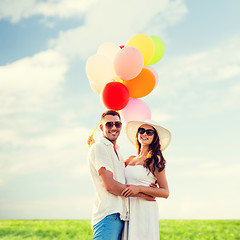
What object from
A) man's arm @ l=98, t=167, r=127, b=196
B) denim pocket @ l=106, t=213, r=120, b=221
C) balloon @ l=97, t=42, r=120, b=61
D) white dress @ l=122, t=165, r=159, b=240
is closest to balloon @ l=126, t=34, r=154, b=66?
balloon @ l=97, t=42, r=120, b=61

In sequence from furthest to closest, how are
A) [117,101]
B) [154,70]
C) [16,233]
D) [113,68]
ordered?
[16,233] < [154,70] < [113,68] < [117,101]

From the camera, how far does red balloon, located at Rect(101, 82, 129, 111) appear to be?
414cm

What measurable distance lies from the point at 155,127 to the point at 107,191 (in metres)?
1.09

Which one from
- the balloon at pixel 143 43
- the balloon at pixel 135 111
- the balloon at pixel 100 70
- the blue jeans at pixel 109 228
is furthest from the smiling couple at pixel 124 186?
the balloon at pixel 143 43

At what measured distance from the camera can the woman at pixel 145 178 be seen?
3.43m

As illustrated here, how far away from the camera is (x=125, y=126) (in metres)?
4.26

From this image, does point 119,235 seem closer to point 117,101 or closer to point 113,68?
point 117,101

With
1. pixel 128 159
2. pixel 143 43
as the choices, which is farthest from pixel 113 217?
pixel 143 43

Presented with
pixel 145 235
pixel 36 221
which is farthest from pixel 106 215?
pixel 36 221

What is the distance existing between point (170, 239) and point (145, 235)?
5077mm

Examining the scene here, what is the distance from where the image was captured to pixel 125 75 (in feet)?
14.0

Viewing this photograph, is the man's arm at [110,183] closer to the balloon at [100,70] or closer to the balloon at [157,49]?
the balloon at [100,70]

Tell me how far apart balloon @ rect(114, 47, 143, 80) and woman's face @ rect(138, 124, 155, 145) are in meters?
0.75

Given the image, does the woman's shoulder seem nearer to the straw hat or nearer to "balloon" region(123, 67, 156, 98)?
the straw hat
